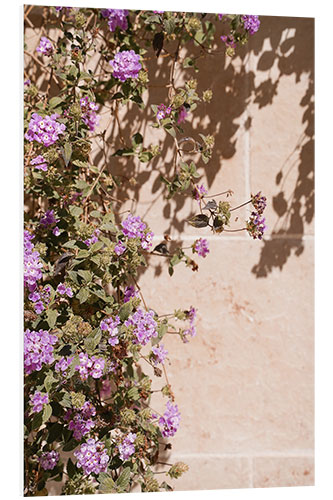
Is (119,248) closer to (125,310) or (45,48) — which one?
(125,310)

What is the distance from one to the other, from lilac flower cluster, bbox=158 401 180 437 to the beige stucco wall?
12 cm

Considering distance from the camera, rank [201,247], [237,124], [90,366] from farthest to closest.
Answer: [237,124] < [201,247] < [90,366]

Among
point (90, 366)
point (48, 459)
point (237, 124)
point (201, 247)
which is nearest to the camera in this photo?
point (90, 366)

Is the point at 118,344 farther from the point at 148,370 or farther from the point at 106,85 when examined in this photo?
the point at 106,85

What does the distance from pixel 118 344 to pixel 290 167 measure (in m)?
0.62

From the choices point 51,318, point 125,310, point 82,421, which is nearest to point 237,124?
point 125,310

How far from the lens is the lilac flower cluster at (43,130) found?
1257 millimetres

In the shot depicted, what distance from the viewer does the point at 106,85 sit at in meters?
1.46

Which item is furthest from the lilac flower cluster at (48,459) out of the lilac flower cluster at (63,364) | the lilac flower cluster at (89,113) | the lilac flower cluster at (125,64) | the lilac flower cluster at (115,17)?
the lilac flower cluster at (115,17)

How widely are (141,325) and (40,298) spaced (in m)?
0.21

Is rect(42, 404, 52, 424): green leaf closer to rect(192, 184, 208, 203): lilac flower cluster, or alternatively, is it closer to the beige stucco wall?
Answer: the beige stucco wall

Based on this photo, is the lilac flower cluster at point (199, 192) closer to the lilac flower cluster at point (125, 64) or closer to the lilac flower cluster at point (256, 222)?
the lilac flower cluster at point (256, 222)

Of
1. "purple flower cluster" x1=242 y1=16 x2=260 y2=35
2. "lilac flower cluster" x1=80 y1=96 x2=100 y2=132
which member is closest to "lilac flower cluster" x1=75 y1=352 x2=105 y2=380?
"lilac flower cluster" x1=80 y1=96 x2=100 y2=132

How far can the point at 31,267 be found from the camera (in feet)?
4.09
